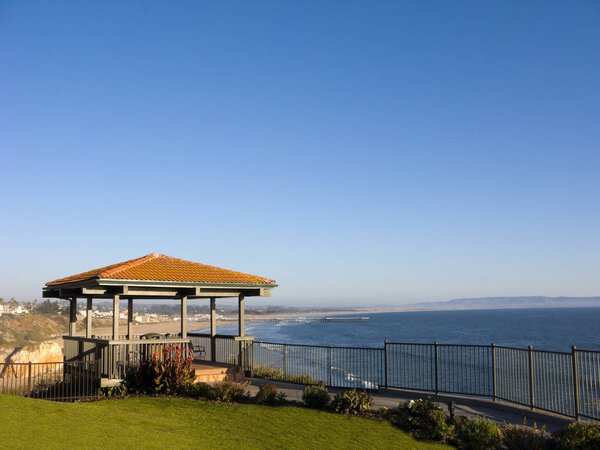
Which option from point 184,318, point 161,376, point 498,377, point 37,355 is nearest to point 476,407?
point 498,377

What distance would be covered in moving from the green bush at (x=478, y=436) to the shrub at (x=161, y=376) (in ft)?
21.3

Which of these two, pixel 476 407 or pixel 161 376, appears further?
pixel 161 376

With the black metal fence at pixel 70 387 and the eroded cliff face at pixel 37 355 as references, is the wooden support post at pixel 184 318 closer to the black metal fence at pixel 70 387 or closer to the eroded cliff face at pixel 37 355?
the black metal fence at pixel 70 387

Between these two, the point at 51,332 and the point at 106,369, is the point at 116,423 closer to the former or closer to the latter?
the point at 106,369

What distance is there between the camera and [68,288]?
17.7 metres

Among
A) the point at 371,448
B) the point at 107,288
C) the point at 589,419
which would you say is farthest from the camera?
the point at 107,288

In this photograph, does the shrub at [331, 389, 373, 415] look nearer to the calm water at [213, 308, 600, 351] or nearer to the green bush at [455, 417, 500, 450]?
the green bush at [455, 417, 500, 450]

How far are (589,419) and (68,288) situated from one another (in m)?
14.2

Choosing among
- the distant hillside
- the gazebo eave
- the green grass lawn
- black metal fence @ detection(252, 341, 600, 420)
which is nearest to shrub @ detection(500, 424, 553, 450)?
the green grass lawn

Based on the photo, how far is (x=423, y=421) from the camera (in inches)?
441

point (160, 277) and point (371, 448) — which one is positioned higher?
point (160, 277)

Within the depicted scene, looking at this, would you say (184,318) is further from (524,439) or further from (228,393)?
(524,439)

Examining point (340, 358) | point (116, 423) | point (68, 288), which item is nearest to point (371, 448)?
point (116, 423)

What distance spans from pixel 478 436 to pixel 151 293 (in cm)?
Result: 1083
